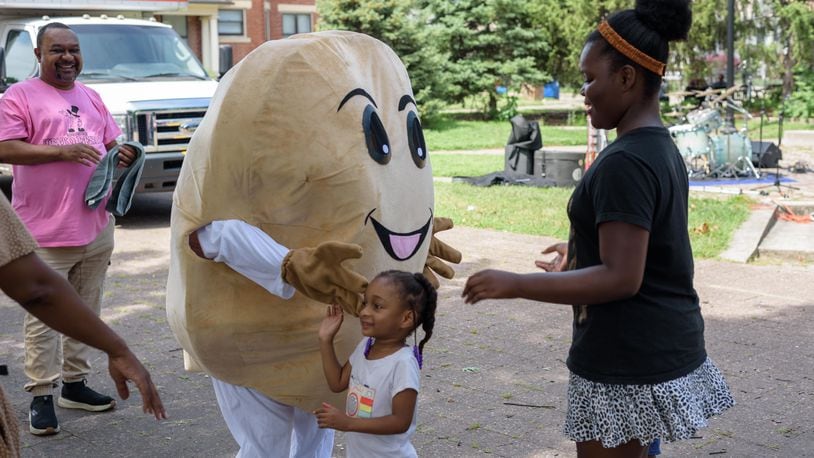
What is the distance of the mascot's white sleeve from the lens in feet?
10.4

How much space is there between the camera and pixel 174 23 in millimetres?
40000

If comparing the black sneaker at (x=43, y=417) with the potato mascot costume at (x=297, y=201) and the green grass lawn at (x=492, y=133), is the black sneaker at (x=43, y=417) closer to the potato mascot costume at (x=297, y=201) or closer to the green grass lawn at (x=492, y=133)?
the potato mascot costume at (x=297, y=201)

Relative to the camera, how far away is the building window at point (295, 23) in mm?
44266

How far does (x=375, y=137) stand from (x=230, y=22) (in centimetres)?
3998

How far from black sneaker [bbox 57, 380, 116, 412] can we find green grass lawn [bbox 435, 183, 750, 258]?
619 centimetres

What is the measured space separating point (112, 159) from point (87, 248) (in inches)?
19.8

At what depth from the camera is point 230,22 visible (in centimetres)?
4188

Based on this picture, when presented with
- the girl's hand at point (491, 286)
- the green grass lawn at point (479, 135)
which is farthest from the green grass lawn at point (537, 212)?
the girl's hand at point (491, 286)

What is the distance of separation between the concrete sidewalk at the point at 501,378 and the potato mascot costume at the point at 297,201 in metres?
1.63

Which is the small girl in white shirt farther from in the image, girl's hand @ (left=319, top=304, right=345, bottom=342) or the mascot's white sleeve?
the mascot's white sleeve

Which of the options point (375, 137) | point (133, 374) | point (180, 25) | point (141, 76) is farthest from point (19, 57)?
point (180, 25)

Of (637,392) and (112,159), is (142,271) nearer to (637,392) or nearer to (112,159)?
(112,159)

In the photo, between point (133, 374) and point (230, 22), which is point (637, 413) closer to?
point (133, 374)

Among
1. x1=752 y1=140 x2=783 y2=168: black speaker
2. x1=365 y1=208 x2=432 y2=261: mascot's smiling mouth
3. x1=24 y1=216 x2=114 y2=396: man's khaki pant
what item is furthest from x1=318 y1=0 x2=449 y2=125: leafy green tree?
x1=365 y1=208 x2=432 y2=261: mascot's smiling mouth
